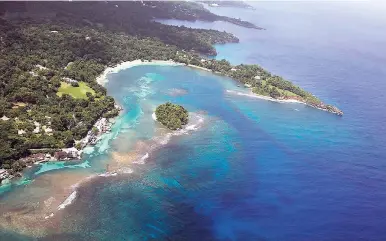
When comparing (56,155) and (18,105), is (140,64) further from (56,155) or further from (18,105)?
(56,155)

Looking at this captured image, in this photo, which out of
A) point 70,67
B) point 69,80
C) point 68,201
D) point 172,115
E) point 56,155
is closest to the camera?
point 68,201

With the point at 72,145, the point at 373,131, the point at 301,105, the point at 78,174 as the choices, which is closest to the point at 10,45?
the point at 72,145

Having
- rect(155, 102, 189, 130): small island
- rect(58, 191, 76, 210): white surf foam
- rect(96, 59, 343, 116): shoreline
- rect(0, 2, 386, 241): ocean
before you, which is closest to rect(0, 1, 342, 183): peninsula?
rect(96, 59, 343, 116): shoreline

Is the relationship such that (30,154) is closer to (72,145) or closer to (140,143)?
(72,145)

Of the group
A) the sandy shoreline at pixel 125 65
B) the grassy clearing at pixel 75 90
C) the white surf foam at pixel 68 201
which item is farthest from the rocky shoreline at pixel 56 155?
the sandy shoreline at pixel 125 65

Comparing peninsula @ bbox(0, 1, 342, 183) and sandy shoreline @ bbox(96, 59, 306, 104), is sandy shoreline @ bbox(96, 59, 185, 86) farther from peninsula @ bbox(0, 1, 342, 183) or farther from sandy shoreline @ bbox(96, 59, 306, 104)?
peninsula @ bbox(0, 1, 342, 183)

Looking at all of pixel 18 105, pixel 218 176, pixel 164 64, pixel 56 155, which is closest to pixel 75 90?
pixel 18 105
